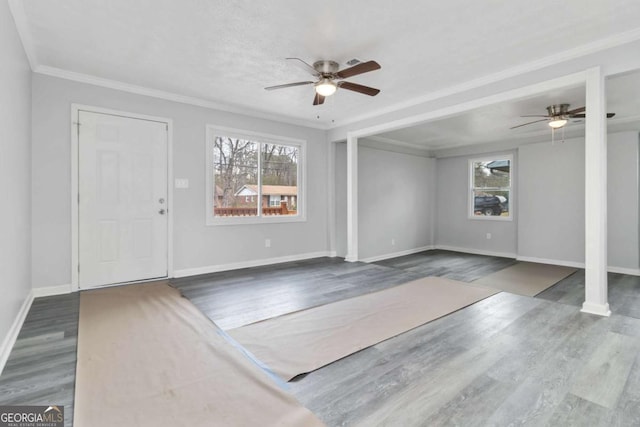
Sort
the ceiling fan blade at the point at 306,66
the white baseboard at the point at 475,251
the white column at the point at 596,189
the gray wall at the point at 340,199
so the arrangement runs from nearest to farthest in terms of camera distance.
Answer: the white column at the point at 596,189
the ceiling fan blade at the point at 306,66
the gray wall at the point at 340,199
the white baseboard at the point at 475,251

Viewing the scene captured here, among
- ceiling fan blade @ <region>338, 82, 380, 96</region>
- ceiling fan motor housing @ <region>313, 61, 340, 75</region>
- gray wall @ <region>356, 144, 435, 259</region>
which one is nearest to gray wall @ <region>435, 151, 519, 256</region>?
gray wall @ <region>356, 144, 435, 259</region>

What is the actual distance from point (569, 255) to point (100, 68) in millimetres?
7880

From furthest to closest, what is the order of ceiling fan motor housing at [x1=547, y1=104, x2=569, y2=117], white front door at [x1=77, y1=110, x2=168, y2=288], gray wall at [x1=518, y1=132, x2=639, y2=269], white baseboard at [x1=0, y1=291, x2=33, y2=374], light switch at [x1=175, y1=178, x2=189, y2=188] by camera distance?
1. gray wall at [x1=518, y1=132, x2=639, y2=269]
2. light switch at [x1=175, y1=178, x2=189, y2=188]
3. ceiling fan motor housing at [x1=547, y1=104, x2=569, y2=117]
4. white front door at [x1=77, y1=110, x2=168, y2=288]
5. white baseboard at [x1=0, y1=291, x2=33, y2=374]

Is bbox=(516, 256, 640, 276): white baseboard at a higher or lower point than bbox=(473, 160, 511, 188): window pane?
lower

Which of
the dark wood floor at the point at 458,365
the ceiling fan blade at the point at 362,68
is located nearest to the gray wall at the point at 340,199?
the dark wood floor at the point at 458,365

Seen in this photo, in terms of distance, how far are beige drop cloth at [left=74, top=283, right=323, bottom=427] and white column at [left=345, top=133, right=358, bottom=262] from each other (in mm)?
3244

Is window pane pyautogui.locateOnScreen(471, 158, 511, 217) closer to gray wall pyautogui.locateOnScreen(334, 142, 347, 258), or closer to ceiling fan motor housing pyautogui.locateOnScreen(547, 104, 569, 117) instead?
ceiling fan motor housing pyautogui.locateOnScreen(547, 104, 569, 117)

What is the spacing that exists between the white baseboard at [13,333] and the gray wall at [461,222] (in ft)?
25.4

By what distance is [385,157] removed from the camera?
6.79 m

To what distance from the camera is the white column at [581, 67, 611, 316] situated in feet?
9.59

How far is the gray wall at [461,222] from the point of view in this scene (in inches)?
265

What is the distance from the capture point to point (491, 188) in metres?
7.05

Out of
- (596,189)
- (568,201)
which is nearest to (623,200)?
(568,201)

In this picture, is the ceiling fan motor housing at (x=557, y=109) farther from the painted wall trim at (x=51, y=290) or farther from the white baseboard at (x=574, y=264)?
the painted wall trim at (x=51, y=290)
